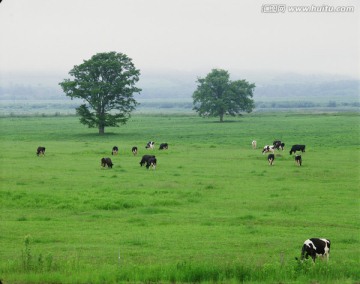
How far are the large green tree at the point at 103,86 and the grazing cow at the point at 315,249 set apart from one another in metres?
60.0

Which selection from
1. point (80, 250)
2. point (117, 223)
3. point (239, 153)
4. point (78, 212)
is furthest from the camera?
point (239, 153)

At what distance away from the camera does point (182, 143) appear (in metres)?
59.5

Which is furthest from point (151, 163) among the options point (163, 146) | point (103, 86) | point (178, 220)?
point (103, 86)

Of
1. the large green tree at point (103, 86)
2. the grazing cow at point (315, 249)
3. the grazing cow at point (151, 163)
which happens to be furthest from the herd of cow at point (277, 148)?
the large green tree at point (103, 86)

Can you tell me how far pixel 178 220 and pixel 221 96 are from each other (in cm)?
8558

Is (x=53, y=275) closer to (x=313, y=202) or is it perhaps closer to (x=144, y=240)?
(x=144, y=240)

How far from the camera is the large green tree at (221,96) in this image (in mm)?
105000

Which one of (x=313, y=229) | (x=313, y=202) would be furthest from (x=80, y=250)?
(x=313, y=202)

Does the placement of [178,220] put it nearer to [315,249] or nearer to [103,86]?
[315,249]

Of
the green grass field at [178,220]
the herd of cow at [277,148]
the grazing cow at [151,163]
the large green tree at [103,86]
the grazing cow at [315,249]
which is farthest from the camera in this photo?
the large green tree at [103,86]

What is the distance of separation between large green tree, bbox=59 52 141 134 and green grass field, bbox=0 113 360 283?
3272cm

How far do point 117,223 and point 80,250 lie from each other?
4.21 metres

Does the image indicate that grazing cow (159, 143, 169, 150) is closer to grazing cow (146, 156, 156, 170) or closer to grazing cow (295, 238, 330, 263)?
grazing cow (146, 156, 156, 170)

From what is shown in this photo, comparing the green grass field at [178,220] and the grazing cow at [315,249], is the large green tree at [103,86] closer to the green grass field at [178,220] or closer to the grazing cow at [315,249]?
the green grass field at [178,220]
